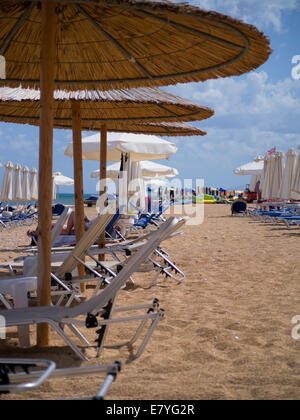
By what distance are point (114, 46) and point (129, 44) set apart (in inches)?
9.0

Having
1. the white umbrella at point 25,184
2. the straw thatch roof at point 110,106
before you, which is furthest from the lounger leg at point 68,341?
the white umbrella at point 25,184

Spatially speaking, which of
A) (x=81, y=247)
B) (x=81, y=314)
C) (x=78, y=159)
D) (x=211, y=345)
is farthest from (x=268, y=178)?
(x=81, y=314)

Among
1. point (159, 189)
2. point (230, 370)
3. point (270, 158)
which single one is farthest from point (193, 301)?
point (159, 189)

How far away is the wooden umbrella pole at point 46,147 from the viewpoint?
2.98 metres

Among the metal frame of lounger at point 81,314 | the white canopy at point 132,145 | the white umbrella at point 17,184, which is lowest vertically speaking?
the metal frame of lounger at point 81,314

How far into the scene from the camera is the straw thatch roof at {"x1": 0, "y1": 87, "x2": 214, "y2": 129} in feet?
16.3

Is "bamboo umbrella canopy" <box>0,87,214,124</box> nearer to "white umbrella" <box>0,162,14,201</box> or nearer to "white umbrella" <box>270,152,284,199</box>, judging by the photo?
"white umbrella" <box>270,152,284,199</box>

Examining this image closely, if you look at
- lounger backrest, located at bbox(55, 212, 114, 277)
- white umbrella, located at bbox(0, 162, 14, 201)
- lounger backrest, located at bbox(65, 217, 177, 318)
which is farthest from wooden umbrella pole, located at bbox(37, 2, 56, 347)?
white umbrella, located at bbox(0, 162, 14, 201)

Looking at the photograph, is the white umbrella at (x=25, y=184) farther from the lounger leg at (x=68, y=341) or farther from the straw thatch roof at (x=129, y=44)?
the lounger leg at (x=68, y=341)

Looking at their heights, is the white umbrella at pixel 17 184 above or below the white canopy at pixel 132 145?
below

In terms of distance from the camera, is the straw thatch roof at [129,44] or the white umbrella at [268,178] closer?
the straw thatch roof at [129,44]

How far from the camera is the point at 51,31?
9.82 ft

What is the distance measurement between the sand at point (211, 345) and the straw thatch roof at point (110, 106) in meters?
1.95
